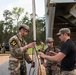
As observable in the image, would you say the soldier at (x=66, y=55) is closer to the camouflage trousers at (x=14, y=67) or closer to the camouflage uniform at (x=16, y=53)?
the camouflage uniform at (x=16, y=53)

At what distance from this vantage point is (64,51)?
5.26 metres

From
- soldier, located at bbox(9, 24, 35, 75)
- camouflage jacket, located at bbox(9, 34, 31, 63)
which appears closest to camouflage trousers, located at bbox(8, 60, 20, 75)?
soldier, located at bbox(9, 24, 35, 75)

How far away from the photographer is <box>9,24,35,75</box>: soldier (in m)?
5.87

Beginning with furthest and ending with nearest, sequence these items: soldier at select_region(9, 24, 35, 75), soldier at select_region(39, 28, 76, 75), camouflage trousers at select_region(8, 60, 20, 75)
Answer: camouflage trousers at select_region(8, 60, 20, 75), soldier at select_region(9, 24, 35, 75), soldier at select_region(39, 28, 76, 75)

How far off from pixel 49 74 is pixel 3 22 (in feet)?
207

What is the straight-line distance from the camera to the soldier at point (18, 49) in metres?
5.87

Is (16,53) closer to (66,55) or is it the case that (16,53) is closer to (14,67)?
(14,67)

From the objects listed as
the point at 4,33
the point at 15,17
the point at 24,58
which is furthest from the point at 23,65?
the point at 15,17

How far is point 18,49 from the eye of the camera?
5.86 m

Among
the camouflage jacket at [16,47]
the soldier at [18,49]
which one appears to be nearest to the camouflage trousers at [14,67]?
the soldier at [18,49]

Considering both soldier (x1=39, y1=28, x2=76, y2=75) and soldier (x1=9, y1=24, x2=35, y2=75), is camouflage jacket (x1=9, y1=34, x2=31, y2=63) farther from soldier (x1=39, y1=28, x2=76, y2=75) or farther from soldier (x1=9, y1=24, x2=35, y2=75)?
soldier (x1=39, y1=28, x2=76, y2=75)

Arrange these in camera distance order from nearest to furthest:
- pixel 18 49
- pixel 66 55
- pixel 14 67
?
pixel 66 55 < pixel 18 49 < pixel 14 67

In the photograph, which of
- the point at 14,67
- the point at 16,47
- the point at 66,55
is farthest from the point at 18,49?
the point at 66,55

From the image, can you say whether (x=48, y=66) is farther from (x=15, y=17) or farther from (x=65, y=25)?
(x=15, y=17)
